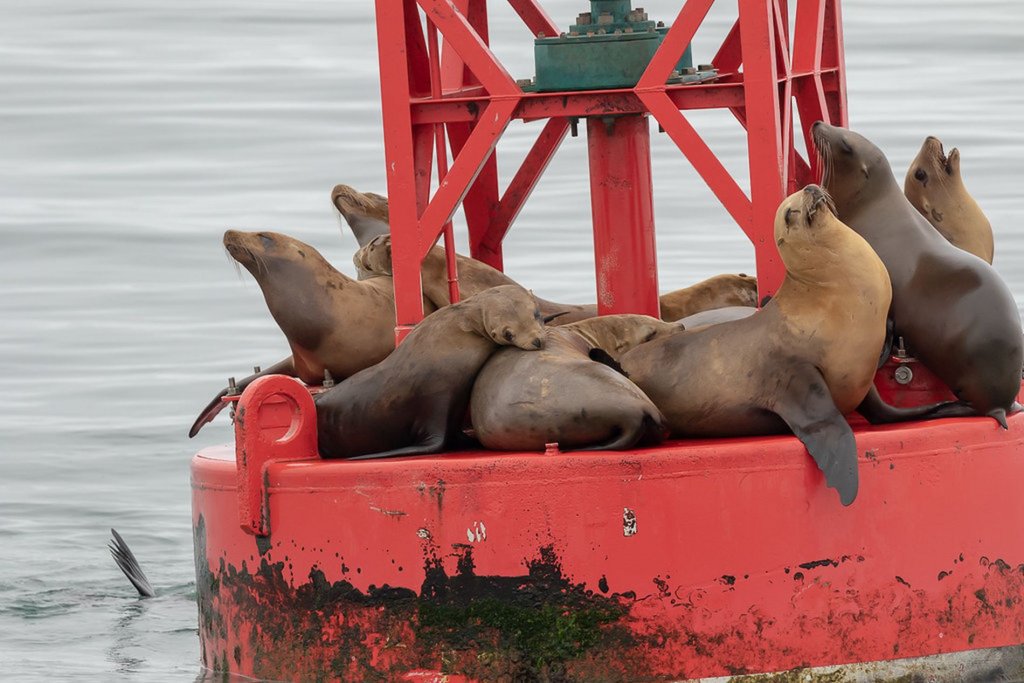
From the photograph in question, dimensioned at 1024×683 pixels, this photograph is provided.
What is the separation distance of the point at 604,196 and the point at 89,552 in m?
4.65

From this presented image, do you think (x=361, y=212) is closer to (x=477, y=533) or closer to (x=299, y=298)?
(x=299, y=298)

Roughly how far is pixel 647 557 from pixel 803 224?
134 centimetres

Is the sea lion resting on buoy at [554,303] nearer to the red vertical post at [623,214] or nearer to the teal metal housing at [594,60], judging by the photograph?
the red vertical post at [623,214]

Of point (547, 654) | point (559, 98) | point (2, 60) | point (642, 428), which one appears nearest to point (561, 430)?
point (642, 428)

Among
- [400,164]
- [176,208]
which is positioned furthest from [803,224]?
[176,208]

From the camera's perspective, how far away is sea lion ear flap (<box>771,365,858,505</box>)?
7.05m

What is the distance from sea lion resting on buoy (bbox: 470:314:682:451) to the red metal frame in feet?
2.05

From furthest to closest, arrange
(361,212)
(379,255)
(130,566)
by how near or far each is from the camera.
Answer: (130,566), (361,212), (379,255)

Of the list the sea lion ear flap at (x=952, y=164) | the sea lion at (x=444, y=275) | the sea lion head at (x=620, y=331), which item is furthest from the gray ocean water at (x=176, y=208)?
the sea lion ear flap at (x=952, y=164)

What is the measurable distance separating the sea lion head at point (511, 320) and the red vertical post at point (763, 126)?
84cm

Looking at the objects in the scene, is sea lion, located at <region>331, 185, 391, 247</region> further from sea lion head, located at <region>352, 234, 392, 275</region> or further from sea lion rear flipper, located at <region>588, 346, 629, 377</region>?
sea lion rear flipper, located at <region>588, 346, 629, 377</region>

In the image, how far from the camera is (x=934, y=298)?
306 inches

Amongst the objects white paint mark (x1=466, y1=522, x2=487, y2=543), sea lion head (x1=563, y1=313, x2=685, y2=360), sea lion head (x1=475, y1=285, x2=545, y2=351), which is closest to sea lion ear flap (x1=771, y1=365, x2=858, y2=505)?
sea lion head (x1=563, y1=313, x2=685, y2=360)

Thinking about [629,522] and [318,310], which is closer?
[629,522]
